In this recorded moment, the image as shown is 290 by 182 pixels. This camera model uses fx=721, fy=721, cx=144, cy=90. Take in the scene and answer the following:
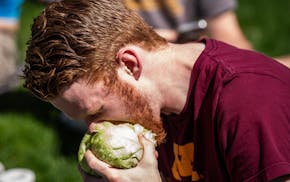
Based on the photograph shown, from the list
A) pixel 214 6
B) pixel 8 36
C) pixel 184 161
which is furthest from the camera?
pixel 8 36

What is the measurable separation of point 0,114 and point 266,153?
12.6 ft

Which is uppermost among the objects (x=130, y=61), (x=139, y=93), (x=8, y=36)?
(x=130, y=61)

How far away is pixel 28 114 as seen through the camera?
6316mm

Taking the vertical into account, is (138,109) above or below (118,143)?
above

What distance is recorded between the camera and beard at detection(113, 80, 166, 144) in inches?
125

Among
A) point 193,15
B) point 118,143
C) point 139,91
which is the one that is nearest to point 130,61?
point 139,91

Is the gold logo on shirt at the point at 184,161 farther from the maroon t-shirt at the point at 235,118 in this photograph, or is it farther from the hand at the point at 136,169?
the hand at the point at 136,169

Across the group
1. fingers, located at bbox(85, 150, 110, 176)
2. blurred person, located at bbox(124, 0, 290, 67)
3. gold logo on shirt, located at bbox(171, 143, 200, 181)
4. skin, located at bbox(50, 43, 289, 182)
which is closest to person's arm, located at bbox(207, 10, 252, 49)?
blurred person, located at bbox(124, 0, 290, 67)

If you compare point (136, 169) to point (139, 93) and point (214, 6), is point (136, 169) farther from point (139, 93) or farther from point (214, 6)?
point (214, 6)

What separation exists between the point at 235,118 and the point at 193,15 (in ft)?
8.95

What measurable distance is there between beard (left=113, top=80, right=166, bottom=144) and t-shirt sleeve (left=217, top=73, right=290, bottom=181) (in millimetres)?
344

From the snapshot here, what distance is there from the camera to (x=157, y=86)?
324 cm

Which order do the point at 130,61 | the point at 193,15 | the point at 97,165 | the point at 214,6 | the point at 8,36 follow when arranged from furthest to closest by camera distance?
the point at 8,36 → the point at 193,15 → the point at 214,6 → the point at 97,165 → the point at 130,61

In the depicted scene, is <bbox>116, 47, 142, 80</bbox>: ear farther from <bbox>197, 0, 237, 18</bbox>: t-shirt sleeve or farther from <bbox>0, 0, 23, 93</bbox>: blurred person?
<bbox>0, 0, 23, 93</bbox>: blurred person
